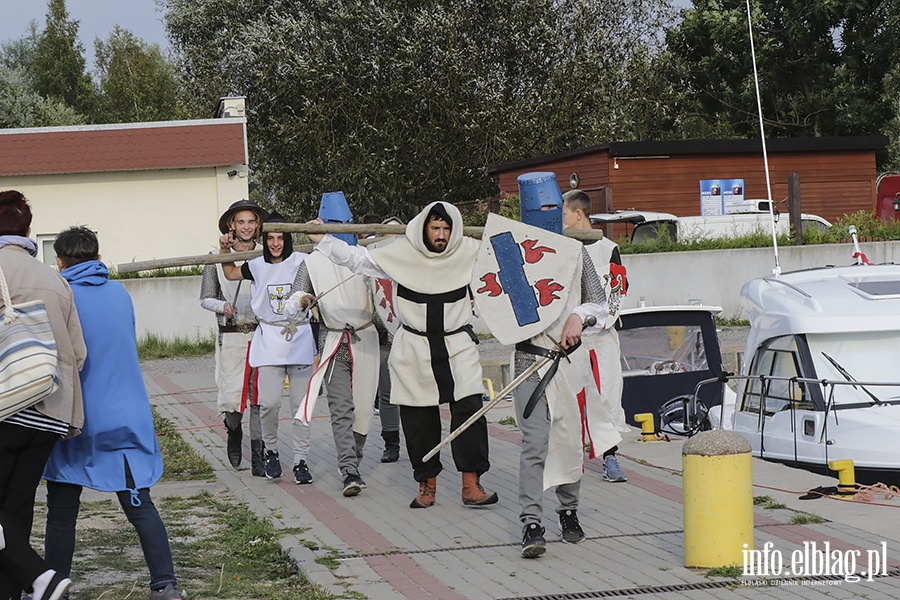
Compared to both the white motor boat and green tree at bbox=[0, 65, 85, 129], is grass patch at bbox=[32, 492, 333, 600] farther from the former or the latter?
green tree at bbox=[0, 65, 85, 129]

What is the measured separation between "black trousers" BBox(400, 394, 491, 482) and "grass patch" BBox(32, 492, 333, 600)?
3.96 ft

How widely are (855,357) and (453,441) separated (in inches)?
133

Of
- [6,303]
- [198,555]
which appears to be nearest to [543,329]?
[198,555]

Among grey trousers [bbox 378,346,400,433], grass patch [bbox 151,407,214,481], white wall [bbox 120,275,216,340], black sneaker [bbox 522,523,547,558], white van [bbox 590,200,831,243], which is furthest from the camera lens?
white van [bbox 590,200,831,243]

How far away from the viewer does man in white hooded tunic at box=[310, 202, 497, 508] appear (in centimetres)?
868

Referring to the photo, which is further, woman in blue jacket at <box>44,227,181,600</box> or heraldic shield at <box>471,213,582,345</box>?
heraldic shield at <box>471,213,582,345</box>

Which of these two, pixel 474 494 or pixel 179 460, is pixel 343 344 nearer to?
pixel 474 494

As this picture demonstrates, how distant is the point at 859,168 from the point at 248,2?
2104 cm

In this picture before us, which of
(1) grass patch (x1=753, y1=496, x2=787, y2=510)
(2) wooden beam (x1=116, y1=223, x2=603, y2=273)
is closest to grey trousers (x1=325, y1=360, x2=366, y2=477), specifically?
(2) wooden beam (x1=116, y1=223, x2=603, y2=273)

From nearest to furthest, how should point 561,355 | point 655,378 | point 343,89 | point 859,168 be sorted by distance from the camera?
point 561,355 → point 655,378 → point 859,168 → point 343,89

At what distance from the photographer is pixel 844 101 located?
135 ft

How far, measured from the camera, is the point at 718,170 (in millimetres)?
30703

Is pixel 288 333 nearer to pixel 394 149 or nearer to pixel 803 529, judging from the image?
pixel 803 529

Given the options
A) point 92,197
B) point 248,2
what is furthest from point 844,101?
point 92,197
